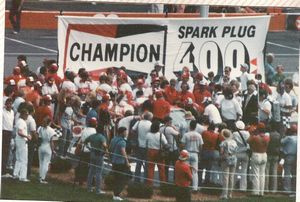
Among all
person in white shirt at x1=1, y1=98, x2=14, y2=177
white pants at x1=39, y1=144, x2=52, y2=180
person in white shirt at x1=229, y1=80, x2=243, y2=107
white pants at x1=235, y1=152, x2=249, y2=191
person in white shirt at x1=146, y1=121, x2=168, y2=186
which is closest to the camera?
person in white shirt at x1=1, y1=98, x2=14, y2=177

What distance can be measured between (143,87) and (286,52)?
5.98 ft

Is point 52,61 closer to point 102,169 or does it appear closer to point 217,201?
point 102,169

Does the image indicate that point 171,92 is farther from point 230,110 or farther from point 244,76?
point 244,76

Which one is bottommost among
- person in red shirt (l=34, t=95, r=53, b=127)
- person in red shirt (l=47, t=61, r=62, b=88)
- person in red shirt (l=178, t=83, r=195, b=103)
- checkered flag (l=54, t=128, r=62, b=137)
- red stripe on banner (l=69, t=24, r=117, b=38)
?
checkered flag (l=54, t=128, r=62, b=137)

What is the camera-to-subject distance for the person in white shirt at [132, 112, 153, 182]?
15.7 m

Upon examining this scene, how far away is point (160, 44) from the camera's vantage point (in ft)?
52.3

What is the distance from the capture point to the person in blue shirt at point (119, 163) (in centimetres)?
1561

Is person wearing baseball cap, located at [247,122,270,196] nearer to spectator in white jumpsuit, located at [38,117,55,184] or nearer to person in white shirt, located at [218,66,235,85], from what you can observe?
person in white shirt, located at [218,66,235,85]

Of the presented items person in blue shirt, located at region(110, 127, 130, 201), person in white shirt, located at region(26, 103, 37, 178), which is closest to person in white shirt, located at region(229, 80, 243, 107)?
person in blue shirt, located at region(110, 127, 130, 201)

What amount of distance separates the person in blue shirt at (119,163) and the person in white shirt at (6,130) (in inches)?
49.5

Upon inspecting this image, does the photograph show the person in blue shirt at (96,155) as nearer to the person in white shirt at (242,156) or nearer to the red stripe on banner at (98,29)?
the red stripe on banner at (98,29)

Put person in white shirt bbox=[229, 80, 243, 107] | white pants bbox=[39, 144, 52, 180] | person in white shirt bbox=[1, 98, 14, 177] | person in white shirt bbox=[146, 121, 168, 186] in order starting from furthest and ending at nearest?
person in white shirt bbox=[229, 80, 243, 107] → person in white shirt bbox=[146, 121, 168, 186] → white pants bbox=[39, 144, 52, 180] → person in white shirt bbox=[1, 98, 14, 177]

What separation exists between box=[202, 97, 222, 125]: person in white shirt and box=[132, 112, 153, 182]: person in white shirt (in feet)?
2.32

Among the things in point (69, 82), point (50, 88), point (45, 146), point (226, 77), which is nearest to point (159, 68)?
point (226, 77)
